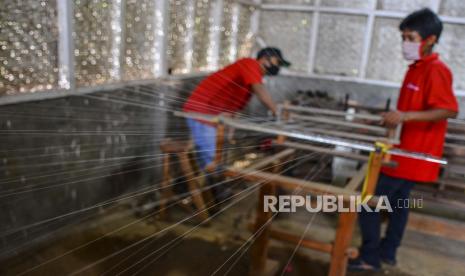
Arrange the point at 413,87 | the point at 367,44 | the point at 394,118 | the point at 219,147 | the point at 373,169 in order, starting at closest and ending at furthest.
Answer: the point at 373,169 → the point at 394,118 → the point at 413,87 → the point at 219,147 → the point at 367,44

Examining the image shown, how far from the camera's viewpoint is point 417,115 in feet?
7.10

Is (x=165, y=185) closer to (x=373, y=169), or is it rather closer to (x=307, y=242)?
(x=307, y=242)

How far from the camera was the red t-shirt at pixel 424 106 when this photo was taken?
2215 millimetres

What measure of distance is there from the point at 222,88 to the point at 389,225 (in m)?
1.69

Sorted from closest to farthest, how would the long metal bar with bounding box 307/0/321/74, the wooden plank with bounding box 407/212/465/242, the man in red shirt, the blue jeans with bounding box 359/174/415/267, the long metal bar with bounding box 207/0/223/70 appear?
the man in red shirt < the wooden plank with bounding box 407/212/465/242 < the blue jeans with bounding box 359/174/415/267 < the long metal bar with bounding box 207/0/223/70 < the long metal bar with bounding box 307/0/321/74

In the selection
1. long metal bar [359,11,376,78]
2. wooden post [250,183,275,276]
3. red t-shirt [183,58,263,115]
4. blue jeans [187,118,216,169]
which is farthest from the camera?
long metal bar [359,11,376,78]

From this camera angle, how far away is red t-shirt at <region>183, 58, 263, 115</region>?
311 centimetres

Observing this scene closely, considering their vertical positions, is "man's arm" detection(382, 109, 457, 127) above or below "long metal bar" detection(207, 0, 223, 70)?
below

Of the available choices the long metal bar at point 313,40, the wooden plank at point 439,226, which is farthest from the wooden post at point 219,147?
the long metal bar at point 313,40

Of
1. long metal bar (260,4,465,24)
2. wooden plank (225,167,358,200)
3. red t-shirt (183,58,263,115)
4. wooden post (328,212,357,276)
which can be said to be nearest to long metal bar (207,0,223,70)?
long metal bar (260,4,465,24)

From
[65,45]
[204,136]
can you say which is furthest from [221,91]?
[65,45]

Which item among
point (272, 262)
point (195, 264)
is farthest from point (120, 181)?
point (272, 262)

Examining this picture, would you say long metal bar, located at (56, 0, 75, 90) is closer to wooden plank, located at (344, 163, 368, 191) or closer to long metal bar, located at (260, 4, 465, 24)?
wooden plank, located at (344, 163, 368, 191)

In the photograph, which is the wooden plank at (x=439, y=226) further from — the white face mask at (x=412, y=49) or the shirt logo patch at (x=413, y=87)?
the white face mask at (x=412, y=49)
